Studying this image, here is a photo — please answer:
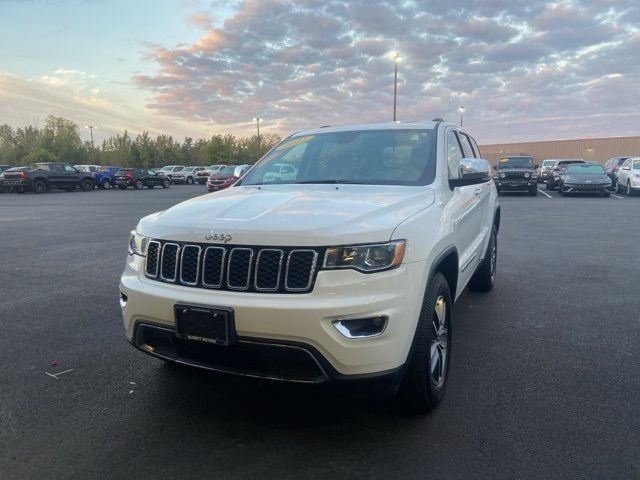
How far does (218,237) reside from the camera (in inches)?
109

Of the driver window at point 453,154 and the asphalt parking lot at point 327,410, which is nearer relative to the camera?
the asphalt parking lot at point 327,410

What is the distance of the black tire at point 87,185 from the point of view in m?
34.7

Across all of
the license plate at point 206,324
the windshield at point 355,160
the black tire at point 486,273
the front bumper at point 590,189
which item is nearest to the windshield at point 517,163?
the front bumper at point 590,189

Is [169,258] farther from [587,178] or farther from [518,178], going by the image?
[587,178]

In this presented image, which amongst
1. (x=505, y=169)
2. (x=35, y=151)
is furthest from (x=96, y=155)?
(x=505, y=169)

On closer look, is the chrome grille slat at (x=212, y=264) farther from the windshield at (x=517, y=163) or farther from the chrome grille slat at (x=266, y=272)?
the windshield at (x=517, y=163)

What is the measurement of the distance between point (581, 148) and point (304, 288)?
65.5 meters

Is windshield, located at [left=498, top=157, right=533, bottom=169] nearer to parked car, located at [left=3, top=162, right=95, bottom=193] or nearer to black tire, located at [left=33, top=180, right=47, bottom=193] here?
parked car, located at [left=3, top=162, right=95, bottom=193]

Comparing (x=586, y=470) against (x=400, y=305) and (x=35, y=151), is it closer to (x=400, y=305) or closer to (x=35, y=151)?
(x=400, y=305)

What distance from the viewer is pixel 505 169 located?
2423 centimetres

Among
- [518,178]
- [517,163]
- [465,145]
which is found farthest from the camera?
[517,163]

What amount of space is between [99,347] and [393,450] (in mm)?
2732

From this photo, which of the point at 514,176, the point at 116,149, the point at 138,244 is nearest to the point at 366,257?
the point at 138,244

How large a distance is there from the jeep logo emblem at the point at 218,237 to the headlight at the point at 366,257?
0.54 meters
